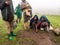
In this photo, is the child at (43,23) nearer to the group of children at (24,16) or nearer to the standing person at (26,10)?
the group of children at (24,16)

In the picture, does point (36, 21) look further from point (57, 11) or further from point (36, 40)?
point (57, 11)

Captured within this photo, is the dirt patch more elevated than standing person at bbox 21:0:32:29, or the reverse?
standing person at bbox 21:0:32:29

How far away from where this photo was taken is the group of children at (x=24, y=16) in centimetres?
1003

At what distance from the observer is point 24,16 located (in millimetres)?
11992

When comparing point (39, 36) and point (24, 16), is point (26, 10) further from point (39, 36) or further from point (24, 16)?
point (39, 36)

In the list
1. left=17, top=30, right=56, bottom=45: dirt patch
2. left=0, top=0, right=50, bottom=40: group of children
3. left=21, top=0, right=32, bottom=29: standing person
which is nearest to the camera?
left=0, top=0, right=50, bottom=40: group of children

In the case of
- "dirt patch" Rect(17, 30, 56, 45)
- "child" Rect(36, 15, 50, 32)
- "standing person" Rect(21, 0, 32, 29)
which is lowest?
"dirt patch" Rect(17, 30, 56, 45)

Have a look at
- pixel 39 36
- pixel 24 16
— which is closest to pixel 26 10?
pixel 24 16

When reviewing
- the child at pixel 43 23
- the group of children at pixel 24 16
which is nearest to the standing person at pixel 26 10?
the group of children at pixel 24 16

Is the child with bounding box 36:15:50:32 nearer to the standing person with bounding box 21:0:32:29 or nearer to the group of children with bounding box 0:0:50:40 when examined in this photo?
the group of children with bounding box 0:0:50:40

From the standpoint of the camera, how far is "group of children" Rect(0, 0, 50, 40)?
32.9ft

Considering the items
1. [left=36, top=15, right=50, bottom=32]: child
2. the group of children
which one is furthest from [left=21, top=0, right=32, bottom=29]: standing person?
[left=36, top=15, right=50, bottom=32]: child

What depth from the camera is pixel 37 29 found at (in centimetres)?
1191

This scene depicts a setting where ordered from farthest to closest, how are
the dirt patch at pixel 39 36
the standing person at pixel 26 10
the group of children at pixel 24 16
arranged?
the standing person at pixel 26 10
the dirt patch at pixel 39 36
the group of children at pixel 24 16
